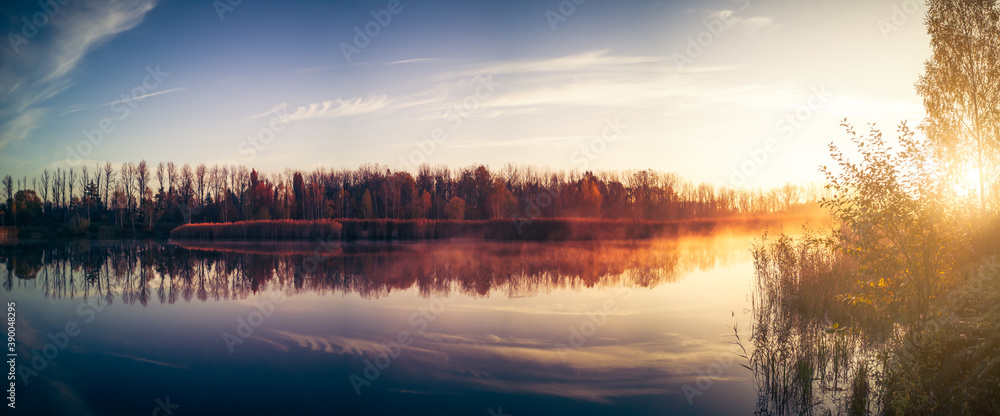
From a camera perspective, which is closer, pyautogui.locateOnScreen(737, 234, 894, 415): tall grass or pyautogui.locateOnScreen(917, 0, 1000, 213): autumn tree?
pyautogui.locateOnScreen(737, 234, 894, 415): tall grass

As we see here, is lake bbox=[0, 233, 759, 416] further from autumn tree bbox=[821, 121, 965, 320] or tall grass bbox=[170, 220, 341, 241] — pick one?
tall grass bbox=[170, 220, 341, 241]

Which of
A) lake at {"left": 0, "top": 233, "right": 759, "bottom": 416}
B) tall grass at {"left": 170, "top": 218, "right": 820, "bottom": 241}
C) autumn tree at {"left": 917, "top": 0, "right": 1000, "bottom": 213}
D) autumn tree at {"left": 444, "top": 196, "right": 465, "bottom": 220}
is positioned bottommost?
lake at {"left": 0, "top": 233, "right": 759, "bottom": 416}

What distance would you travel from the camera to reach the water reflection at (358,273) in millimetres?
14070

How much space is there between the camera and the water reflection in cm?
1407

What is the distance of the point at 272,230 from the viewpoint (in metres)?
40.1

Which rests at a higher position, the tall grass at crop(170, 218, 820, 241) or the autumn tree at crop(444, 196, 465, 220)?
the autumn tree at crop(444, 196, 465, 220)

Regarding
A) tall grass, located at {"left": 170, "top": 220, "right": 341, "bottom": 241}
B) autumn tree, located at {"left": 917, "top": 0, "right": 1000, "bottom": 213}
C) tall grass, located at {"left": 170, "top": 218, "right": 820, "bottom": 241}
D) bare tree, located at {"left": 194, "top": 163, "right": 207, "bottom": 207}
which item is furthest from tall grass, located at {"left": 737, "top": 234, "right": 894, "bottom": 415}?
bare tree, located at {"left": 194, "top": 163, "right": 207, "bottom": 207}

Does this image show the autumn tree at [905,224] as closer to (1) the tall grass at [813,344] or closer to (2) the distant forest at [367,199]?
(1) the tall grass at [813,344]

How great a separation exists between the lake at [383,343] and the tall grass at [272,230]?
67.7 ft

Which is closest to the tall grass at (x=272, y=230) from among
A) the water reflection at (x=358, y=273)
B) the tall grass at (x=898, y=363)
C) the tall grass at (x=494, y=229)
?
the tall grass at (x=494, y=229)

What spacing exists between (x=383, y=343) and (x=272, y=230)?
35.4 meters

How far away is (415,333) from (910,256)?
7493 millimetres

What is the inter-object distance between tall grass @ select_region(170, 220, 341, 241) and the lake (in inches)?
813

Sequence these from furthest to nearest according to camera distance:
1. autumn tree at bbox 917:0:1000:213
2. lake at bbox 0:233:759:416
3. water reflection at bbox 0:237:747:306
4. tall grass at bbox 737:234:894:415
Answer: autumn tree at bbox 917:0:1000:213 → water reflection at bbox 0:237:747:306 → lake at bbox 0:233:759:416 → tall grass at bbox 737:234:894:415
